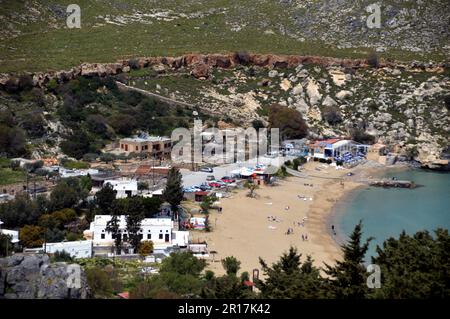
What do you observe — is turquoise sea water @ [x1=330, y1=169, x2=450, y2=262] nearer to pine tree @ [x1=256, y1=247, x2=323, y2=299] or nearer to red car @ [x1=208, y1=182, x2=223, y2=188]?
red car @ [x1=208, y1=182, x2=223, y2=188]

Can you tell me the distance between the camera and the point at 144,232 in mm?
29125

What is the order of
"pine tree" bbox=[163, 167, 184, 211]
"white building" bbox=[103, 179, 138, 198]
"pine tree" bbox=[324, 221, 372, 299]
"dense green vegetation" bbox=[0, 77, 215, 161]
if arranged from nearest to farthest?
→ "pine tree" bbox=[324, 221, 372, 299], "pine tree" bbox=[163, 167, 184, 211], "white building" bbox=[103, 179, 138, 198], "dense green vegetation" bbox=[0, 77, 215, 161]

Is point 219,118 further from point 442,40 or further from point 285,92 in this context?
point 442,40

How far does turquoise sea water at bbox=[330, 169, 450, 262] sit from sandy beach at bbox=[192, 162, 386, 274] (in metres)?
0.93

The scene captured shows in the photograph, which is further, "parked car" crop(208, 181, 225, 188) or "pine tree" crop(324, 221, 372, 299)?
"parked car" crop(208, 181, 225, 188)

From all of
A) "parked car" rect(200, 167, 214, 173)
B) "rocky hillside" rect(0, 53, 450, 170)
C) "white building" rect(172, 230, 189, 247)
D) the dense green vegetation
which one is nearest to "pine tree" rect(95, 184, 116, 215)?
"white building" rect(172, 230, 189, 247)

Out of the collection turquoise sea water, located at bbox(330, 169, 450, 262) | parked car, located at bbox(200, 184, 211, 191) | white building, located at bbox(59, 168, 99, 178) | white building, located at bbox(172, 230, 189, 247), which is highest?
white building, located at bbox(59, 168, 99, 178)

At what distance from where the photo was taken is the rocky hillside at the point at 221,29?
6144cm

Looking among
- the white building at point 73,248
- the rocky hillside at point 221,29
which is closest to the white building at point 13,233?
the white building at point 73,248

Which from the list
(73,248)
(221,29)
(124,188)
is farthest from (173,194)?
(221,29)

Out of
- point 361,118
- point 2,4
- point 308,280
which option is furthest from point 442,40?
point 308,280

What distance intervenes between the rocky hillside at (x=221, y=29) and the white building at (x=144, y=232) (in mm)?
30433

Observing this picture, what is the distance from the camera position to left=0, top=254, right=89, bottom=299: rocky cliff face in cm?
1942

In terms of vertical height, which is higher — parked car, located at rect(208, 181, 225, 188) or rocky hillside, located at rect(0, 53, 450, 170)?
rocky hillside, located at rect(0, 53, 450, 170)
